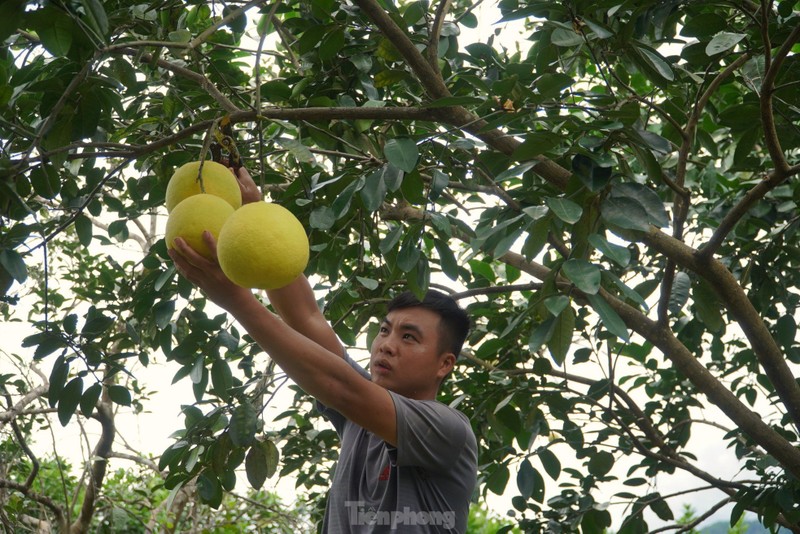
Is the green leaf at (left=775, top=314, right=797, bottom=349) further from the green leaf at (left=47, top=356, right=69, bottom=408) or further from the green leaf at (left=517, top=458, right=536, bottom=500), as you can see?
the green leaf at (left=47, top=356, right=69, bottom=408)

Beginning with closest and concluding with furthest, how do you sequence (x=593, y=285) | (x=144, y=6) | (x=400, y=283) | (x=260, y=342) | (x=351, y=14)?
(x=593, y=285)
(x=260, y=342)
(x=144, y=6)
(x=351, y=14)
(x=400, y=283)

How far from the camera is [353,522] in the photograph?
1.92 m

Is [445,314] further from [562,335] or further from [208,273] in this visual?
[208,273]

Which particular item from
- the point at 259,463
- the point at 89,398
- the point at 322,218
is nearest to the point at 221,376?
the point at 259,463

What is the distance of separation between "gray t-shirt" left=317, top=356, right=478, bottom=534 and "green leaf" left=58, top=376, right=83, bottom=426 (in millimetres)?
626

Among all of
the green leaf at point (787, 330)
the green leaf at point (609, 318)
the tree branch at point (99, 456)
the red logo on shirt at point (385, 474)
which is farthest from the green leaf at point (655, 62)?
the tree branch at point (99, 456)

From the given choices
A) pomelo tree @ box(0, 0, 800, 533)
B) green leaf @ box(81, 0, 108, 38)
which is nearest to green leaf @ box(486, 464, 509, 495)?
pomelo tree @ box(0, 0, 800, 533)

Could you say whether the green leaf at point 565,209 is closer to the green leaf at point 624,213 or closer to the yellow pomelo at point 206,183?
the green leaf at point 624,213

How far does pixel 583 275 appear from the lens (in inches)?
57.1

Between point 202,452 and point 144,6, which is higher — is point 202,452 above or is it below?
below

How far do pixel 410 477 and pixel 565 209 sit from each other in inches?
29.5

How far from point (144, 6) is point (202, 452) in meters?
1.35

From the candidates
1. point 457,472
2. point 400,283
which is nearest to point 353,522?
point 457,472

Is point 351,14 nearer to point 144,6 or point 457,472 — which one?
point 144,6
